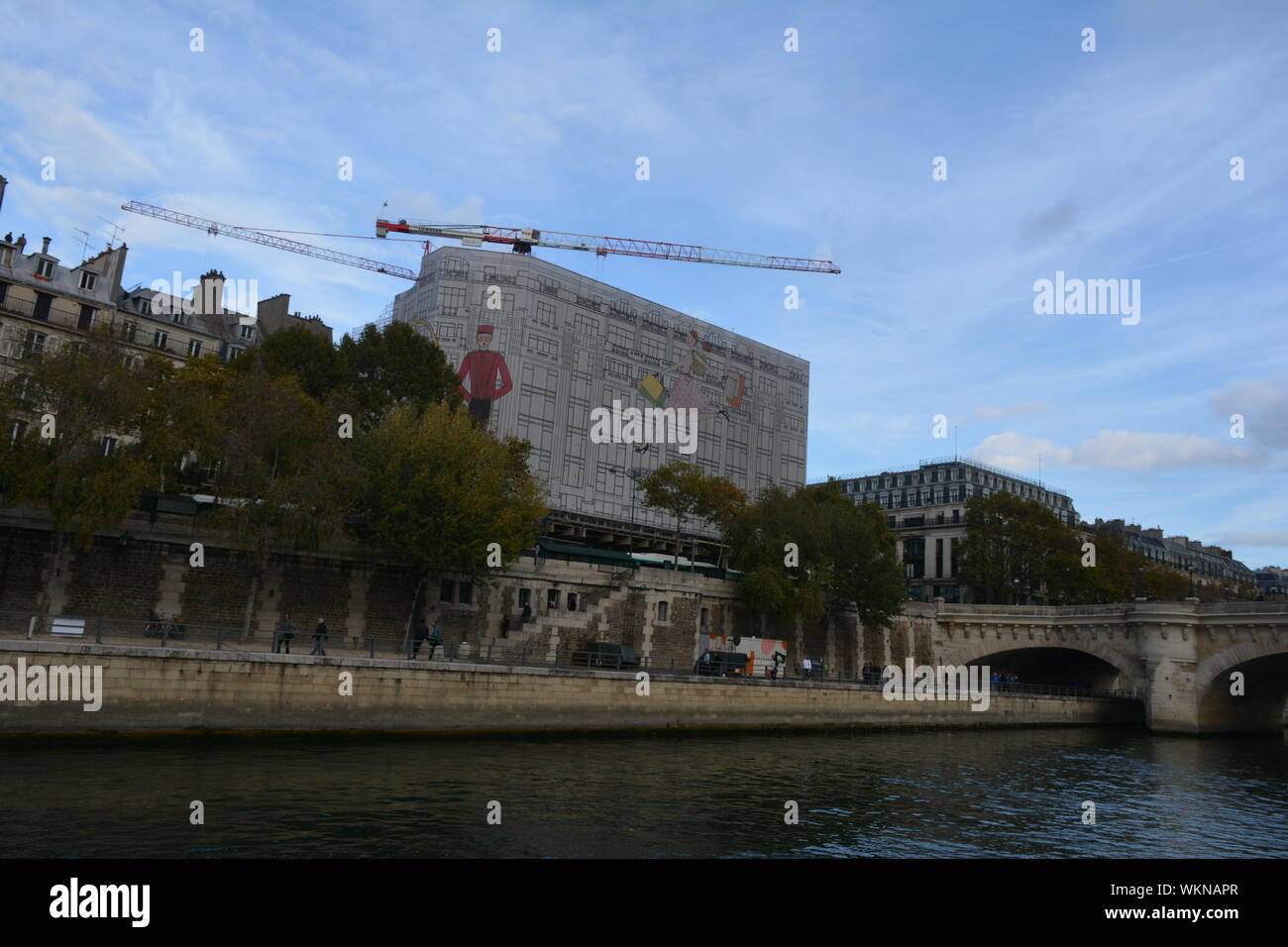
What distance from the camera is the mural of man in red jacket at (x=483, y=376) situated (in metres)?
71.8

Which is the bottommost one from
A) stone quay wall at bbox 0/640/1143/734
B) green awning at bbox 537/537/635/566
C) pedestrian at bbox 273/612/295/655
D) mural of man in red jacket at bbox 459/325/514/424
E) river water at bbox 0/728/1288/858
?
river water at bbox 0/728/1288/858

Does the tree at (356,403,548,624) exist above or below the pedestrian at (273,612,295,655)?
above

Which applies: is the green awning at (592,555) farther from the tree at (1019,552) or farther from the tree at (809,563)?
the tree at (1019,552)

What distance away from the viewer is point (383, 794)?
1981 centimetres

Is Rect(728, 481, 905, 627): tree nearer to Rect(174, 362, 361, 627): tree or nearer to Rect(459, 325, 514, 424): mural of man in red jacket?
Rect(459, 325, 514, 424): mural of man in red jacket

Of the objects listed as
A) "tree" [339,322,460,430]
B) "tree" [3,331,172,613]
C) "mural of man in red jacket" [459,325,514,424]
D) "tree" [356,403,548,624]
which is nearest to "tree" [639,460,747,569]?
"tree" [339,322,460,430]

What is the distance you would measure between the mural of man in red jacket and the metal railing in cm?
2976

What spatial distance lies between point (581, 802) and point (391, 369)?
116ft

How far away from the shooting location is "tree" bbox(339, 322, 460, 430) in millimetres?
49875

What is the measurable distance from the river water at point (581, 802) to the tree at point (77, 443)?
30.5 ft

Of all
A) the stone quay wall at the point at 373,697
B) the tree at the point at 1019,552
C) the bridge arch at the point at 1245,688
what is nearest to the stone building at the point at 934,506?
the tree at the point at 1019,552

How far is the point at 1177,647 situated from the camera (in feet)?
181

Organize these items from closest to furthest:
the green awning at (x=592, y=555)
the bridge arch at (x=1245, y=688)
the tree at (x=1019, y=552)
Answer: the green awning at (x=592, y=555) < the bridge arch at (x=1245, y=688) < the tree at (x=1019, y=552)
